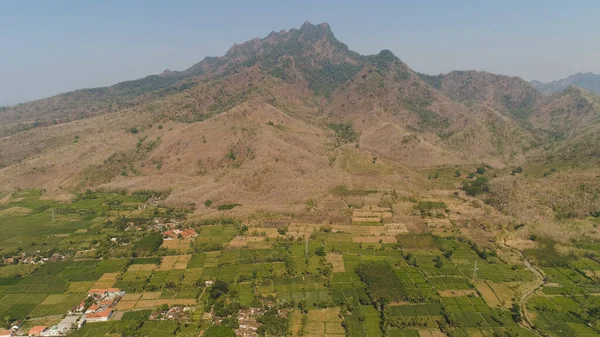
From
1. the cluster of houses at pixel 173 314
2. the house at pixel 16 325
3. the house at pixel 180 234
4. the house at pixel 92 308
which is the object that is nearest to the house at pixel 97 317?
the house at pixel 92 308

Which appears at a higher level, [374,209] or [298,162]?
[298,162]

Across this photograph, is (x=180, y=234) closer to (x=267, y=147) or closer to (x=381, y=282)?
(x=381, y=282)

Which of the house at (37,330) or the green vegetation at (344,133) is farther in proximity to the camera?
the green vegetation at (344,133)

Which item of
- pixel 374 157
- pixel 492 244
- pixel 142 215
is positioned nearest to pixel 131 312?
pixel 142 215

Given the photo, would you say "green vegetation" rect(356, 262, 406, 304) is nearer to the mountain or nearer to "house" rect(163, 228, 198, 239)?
the mountain

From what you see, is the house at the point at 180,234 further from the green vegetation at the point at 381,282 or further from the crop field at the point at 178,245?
the green vegetation at the point at 381,282

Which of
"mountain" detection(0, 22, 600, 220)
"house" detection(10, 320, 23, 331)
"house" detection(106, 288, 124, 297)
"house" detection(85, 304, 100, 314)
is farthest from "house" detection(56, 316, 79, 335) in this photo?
"mountain" detection(0, 22, 600, 220)

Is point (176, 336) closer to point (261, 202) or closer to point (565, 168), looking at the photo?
point (261, 202)
